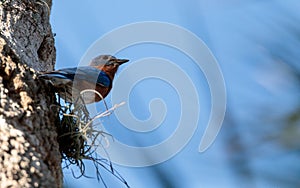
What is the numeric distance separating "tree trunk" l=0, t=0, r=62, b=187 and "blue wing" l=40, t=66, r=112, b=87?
125mm

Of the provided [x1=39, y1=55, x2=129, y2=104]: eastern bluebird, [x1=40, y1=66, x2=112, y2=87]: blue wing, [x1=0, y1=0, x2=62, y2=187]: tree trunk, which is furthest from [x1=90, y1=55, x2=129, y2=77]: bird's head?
[x1=0, y1=0, x2=62, y2=187]: tree trunk

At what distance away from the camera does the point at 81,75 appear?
236 cm

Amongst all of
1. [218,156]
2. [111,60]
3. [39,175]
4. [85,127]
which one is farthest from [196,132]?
[111,60]

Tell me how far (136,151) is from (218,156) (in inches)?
4.4

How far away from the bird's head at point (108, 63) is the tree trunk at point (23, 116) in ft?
3.03

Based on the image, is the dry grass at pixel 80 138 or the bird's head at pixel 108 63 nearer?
the dry grass at pixel 80 138

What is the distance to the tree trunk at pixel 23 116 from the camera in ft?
4.08

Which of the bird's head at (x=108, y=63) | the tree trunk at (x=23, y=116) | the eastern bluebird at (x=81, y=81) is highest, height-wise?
the bird's head at (x=108, y=63)

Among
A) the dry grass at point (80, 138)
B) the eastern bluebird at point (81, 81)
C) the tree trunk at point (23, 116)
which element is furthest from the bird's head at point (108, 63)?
the dry grass at point (80, 138)

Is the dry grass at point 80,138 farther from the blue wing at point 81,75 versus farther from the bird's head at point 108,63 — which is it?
the bird's head at point 108,63

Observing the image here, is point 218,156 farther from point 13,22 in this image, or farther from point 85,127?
point 13,22

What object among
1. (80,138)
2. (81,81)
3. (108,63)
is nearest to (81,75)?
(81,81)

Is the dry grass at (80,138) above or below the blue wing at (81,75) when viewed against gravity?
below

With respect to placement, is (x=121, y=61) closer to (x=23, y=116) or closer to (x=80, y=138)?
(x=80, y=138)
